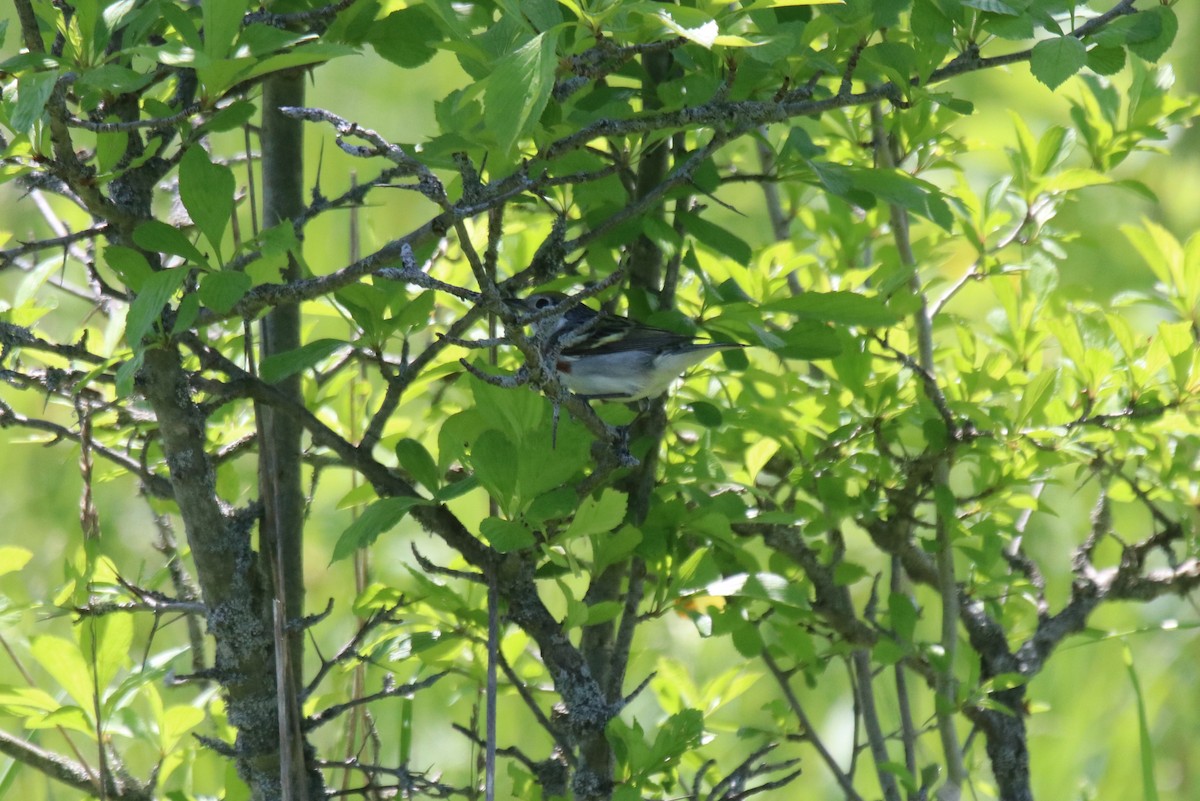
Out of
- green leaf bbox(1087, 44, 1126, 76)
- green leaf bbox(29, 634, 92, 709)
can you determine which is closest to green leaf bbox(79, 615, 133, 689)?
green leaf bbox(29, 634, 92, 709)

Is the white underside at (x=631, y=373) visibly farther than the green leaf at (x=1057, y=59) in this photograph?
Yes

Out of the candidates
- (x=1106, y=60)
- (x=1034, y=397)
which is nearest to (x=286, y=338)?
(x=1034, y=397)

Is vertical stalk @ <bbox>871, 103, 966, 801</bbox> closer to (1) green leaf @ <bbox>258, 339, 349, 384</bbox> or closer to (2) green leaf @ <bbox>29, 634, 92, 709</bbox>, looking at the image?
(1) green leaf @ <bbox>258, 339, 349, 384</bbox>

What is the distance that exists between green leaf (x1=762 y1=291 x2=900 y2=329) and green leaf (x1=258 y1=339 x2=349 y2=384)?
2.36 ft

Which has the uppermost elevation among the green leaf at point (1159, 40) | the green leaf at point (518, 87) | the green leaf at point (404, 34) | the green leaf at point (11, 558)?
the green leaf at point (404, 34)

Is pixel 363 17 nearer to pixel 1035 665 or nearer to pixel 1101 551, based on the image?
pixel 1035 665

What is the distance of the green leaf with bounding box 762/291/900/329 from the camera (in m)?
1.90

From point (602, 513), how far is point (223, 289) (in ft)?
2.05

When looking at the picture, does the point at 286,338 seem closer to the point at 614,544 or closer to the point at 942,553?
the point at 614,544

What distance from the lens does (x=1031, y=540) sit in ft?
15.2

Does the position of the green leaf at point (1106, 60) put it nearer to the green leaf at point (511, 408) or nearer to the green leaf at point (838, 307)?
the green leaf at point (838, 307)

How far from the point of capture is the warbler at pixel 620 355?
2475mm

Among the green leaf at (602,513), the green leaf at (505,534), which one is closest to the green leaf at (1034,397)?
the green leaf at (602,513)

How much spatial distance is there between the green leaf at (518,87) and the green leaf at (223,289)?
532 mm
